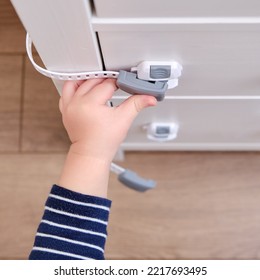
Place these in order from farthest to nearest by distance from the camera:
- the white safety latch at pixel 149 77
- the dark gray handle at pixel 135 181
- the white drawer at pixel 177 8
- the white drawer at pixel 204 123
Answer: the dark gray handle at pixel 135 181 < the white drawer at pixel 204 123 < the white safety latch at pixel 149 77 < the white drawer at pixel 177 8

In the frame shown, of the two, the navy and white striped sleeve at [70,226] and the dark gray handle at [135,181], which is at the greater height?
the dark gray handle at [135,181]

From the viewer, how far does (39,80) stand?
96 cm

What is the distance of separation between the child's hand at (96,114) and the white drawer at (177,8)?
12cm

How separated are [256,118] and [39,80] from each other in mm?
480

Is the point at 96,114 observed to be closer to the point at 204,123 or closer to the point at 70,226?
the point at 70,226

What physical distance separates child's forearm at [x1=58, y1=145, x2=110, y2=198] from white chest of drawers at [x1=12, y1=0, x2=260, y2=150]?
0.09 metres

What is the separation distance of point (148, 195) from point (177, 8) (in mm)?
608

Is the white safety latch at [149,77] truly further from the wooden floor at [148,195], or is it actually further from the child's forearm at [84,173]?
the wooden floor at [148,195]

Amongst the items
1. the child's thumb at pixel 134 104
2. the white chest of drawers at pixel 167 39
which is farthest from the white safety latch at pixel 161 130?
the child's thumb at pixel 134 104

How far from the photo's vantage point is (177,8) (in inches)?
13.4

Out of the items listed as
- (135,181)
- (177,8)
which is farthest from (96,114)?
(135,181)

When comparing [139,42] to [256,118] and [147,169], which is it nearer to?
[256,118]

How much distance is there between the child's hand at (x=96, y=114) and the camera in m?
0.46

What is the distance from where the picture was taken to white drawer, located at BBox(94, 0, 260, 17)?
1.08ft
